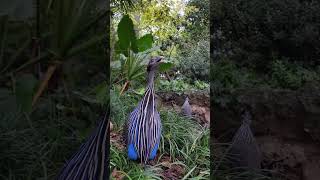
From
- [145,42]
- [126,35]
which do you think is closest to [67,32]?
[126,35]

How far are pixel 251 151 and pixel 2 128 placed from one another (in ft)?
4.77

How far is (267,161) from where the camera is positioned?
2.94 m

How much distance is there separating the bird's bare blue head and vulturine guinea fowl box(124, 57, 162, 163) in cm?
14

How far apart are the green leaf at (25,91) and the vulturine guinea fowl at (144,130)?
1.91 ft

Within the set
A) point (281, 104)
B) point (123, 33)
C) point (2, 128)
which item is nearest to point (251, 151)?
point (281, 104)

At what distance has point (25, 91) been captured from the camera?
273 centimetres

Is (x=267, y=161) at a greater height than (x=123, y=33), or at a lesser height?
lesser

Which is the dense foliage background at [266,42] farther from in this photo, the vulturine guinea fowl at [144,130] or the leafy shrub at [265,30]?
the vulturine guinea fowl at [144,130]

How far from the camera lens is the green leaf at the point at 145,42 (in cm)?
284

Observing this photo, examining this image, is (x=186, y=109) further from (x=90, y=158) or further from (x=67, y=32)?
(x=67, y=32)

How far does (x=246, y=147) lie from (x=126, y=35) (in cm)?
98

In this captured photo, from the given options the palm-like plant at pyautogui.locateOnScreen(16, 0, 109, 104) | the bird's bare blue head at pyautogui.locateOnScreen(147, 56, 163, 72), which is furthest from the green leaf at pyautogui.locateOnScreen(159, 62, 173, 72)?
the palm-like plant at pyautogui.locateOnScreen(16, 0, 109, 104)

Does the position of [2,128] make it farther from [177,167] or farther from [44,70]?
[177,167]

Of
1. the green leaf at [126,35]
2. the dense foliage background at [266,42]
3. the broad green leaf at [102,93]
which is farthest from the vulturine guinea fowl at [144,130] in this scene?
the dense foliage background at [266,42]
